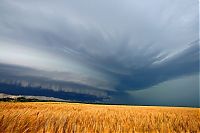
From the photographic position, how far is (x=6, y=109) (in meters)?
16.5

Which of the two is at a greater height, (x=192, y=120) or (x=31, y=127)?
(x=192, y=120)

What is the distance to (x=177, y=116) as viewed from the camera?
18.2m

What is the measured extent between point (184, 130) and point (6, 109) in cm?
1321

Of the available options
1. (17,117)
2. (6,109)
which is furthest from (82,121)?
(6,109)

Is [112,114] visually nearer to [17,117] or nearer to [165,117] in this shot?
[165,117]

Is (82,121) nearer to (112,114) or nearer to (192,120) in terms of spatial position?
(112,114)

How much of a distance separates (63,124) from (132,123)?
4836 millimetres

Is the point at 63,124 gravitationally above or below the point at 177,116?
below

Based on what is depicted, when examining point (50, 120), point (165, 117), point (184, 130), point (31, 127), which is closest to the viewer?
point (31, 127)

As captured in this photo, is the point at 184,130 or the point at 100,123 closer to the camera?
the point at 100,123

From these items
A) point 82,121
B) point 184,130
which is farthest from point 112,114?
point 184,130

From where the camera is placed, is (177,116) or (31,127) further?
(177,116)

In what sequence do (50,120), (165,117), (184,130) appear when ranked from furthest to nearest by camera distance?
(165,117) → (184,130) → (50,120)

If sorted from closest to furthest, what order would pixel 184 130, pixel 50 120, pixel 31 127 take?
pixel 31 127, pixel 50 120, pixel 184 130
